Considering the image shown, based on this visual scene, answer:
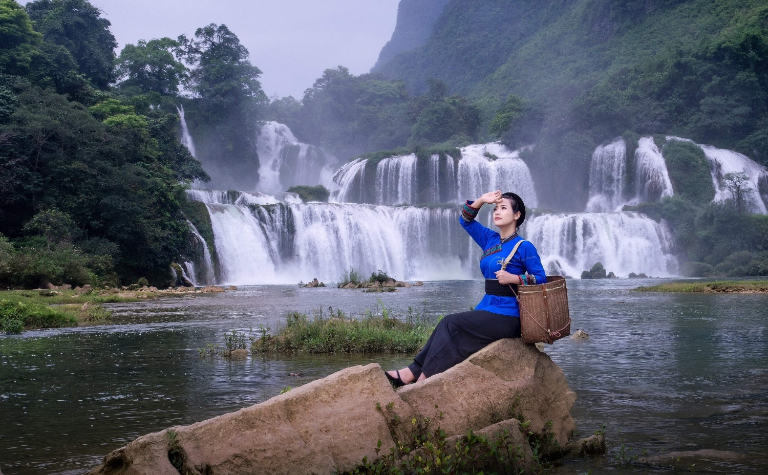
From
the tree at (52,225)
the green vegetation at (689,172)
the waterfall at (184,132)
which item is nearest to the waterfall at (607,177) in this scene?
the green vegetation at (689,172)

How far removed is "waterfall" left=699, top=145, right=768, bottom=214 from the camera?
46219 mm

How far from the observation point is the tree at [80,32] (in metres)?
45.4

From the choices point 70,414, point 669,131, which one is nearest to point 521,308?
point 70,414

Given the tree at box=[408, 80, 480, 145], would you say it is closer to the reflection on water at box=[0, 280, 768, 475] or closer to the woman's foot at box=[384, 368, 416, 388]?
the reflection on water at box=[0, 280, 768, 475]

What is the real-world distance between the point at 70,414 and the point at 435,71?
3730 inches

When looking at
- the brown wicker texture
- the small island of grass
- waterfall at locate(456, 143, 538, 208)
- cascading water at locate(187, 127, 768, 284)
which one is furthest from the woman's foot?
waterfall at locate(456, 143, 538, 208)

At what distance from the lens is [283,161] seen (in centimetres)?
6762

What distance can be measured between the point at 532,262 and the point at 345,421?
1.66m

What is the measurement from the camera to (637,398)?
250 inches

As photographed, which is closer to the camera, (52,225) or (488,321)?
(488,321)

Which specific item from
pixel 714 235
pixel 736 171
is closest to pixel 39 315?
pixel 714 235

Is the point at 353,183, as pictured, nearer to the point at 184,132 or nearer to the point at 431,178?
the point at 431,178

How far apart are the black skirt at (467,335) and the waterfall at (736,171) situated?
149 ft

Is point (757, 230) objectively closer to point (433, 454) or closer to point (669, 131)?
point (669, 131)
